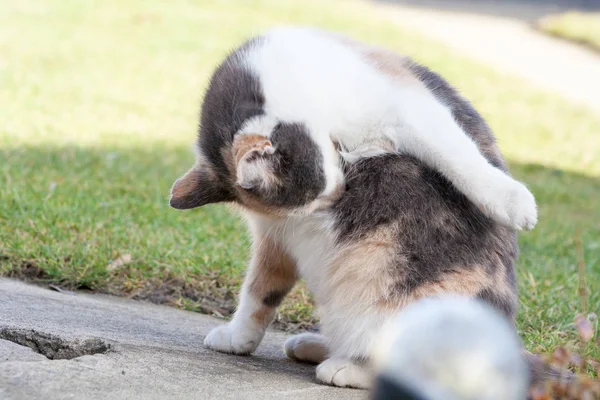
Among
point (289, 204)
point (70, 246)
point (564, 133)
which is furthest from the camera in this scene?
point (564, 133)

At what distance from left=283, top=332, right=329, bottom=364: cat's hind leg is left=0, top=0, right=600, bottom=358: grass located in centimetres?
73

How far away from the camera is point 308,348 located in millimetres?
2895

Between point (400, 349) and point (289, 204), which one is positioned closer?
point (400, 349)

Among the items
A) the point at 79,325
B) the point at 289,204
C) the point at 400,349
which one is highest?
the point at 400,349

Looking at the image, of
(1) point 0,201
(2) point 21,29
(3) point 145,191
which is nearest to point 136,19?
(2) point 21,29

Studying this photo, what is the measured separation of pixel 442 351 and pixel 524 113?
8.90 meters

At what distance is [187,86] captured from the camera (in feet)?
30.9

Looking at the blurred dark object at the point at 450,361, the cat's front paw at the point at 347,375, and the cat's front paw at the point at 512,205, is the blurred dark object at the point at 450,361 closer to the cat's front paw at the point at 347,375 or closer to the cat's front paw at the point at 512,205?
the cat's front paw at the point at 512,205

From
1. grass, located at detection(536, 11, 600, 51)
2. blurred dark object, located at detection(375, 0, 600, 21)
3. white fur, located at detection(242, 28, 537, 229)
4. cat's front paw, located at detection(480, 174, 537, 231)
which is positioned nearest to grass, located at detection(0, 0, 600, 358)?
white fur, located at detection(242, 28, 537, 229)

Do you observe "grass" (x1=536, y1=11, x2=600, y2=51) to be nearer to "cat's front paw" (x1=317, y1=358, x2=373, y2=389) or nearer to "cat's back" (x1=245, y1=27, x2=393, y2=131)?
"cat's back" (x1=245, y1=27, x2=393, y2=131)

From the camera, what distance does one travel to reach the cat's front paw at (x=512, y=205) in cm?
232

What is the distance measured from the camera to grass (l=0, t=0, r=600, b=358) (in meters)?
3.71

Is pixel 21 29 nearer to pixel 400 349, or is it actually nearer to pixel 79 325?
pixel 79 325

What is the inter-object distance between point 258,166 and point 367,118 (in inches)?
14.9
